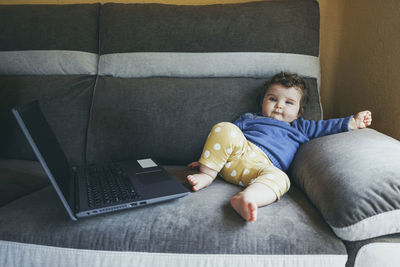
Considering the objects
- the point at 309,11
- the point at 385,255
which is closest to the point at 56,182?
the point at 385,255

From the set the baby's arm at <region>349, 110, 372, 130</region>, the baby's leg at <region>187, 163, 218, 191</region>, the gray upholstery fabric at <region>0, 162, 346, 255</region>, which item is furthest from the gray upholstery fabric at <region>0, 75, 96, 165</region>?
the baby's arm at <region>349, 110, 372, 130</region>

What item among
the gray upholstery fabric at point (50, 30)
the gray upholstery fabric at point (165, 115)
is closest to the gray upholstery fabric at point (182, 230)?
the gray upholstery fabric at point (165, 115)

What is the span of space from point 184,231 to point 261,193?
0.84ft

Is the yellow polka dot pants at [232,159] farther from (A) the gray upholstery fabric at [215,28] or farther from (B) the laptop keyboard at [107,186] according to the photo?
(A) the gray upholstery fabric at [215,28]

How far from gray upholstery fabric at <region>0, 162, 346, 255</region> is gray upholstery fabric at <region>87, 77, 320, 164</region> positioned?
1.47 ft

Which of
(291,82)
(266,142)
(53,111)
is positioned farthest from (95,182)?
(291,82)

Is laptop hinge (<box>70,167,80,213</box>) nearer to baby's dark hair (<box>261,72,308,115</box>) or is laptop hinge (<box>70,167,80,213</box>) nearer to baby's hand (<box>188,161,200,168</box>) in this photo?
baby's hand (<box>188,161,200,168</box>)

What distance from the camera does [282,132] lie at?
1.20 meters

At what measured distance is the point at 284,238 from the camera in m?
0.69

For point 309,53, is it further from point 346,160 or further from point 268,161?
point 346,160

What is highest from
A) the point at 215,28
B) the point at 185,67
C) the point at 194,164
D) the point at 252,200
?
the point at 215,28

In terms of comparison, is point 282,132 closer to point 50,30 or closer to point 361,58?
point 361,58

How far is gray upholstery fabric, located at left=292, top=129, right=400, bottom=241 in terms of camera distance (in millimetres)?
681

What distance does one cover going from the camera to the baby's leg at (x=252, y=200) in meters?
0.72
